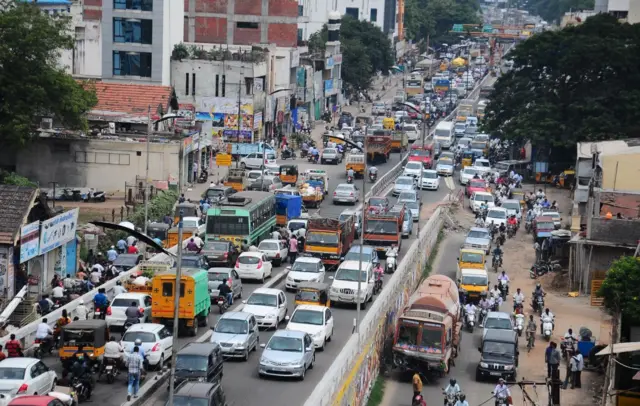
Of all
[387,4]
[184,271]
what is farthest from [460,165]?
[387,4]

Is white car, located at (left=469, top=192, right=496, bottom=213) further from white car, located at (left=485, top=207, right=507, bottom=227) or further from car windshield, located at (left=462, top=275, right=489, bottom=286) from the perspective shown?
car windshield, located at (left=462, top=275, right=489, bottom=286)

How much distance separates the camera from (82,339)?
37.8 meters

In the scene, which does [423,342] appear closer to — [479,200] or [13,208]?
[13,208]

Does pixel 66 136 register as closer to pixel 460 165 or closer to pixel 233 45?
pixel 460 165

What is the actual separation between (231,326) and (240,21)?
262 feet

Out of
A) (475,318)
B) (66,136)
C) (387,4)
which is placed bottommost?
(475,318)

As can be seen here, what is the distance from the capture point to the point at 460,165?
333 feet

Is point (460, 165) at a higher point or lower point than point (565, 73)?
lower

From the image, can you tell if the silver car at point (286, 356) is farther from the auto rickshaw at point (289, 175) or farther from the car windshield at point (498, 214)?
the auto rickshaw at point (289, 175)

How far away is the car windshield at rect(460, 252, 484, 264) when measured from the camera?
6191 cm

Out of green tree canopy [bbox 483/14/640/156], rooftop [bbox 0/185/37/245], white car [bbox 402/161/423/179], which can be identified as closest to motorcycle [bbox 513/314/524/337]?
rooftop [bbox 0/185/37/245]

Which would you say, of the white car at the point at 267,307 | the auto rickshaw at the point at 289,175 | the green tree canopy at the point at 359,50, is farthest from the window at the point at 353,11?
the white car at the point at 267,307

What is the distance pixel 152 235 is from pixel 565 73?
147 feet

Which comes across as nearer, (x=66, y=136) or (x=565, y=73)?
(x=66, y=136)
